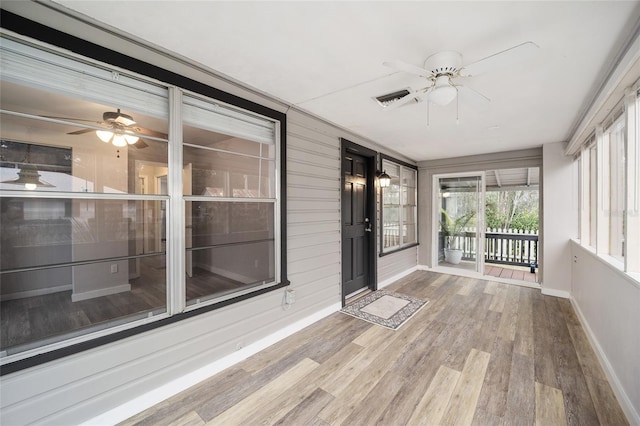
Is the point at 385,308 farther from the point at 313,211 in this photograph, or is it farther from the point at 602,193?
the point at 602,193

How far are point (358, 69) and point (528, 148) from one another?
453 centimetres

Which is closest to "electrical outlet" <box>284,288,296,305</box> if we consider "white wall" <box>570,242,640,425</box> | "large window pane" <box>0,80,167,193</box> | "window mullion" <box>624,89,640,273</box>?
"large window pane" <box>0,80,167,193</box>

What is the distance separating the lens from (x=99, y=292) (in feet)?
8.35

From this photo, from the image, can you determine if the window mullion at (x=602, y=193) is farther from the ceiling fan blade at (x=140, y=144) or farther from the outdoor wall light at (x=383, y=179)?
the ceiling fan blade at (x=140, y=144)

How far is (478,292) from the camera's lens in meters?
4.59

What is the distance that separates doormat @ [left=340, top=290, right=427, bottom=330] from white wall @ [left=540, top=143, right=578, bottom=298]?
95.2 inches

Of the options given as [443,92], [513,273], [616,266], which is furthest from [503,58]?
[513,273]

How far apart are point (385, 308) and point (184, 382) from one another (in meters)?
2.70

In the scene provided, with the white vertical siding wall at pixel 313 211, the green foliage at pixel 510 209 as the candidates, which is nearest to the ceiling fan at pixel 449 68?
the white vertical siding wall at pixel 313 211

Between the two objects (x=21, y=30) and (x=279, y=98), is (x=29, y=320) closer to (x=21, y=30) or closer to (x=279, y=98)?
(x=21, y=30)

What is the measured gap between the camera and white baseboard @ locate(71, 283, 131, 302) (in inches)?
97.6

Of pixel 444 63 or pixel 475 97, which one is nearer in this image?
pixel 444 63

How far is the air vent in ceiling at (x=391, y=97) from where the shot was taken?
259cm

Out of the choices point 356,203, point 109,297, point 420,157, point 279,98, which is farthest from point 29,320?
point 420,157
